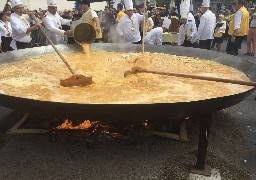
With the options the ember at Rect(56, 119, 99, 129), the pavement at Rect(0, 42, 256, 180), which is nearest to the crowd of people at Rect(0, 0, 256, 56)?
the ember at Rect(56, 119, 99, 129)

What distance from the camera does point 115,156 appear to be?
9.62 ft

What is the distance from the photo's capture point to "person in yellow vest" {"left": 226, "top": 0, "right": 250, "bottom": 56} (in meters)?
9.50

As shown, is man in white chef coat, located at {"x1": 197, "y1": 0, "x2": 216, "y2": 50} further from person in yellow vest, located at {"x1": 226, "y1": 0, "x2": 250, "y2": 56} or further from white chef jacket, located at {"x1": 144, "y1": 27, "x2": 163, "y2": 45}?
white chef jacket, located at {"x1": 144, "y1": 27, "x2": 163, "y2": 45}

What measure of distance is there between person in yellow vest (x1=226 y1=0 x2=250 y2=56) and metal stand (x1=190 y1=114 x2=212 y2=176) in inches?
310

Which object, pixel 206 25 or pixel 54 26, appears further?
pixel 206 25

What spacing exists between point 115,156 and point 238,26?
26.6ft

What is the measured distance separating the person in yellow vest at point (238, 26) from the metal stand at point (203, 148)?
788 cm

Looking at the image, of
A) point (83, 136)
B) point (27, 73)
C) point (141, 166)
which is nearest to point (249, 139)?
point (141, 166)

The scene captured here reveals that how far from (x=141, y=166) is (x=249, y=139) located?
5.23 feet

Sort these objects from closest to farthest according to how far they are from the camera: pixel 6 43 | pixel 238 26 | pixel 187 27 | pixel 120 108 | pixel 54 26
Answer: pixel 120 108 → pixel 54 26 → pixel 6 43 → pixel 187 27 → pixel 238 26

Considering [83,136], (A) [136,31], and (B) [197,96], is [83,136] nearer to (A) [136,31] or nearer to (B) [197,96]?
(B) [197,96]

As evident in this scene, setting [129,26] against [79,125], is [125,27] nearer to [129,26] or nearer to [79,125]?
[129,26]

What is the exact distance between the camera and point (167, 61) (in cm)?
439

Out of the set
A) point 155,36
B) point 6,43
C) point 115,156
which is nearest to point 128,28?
point 155,36
